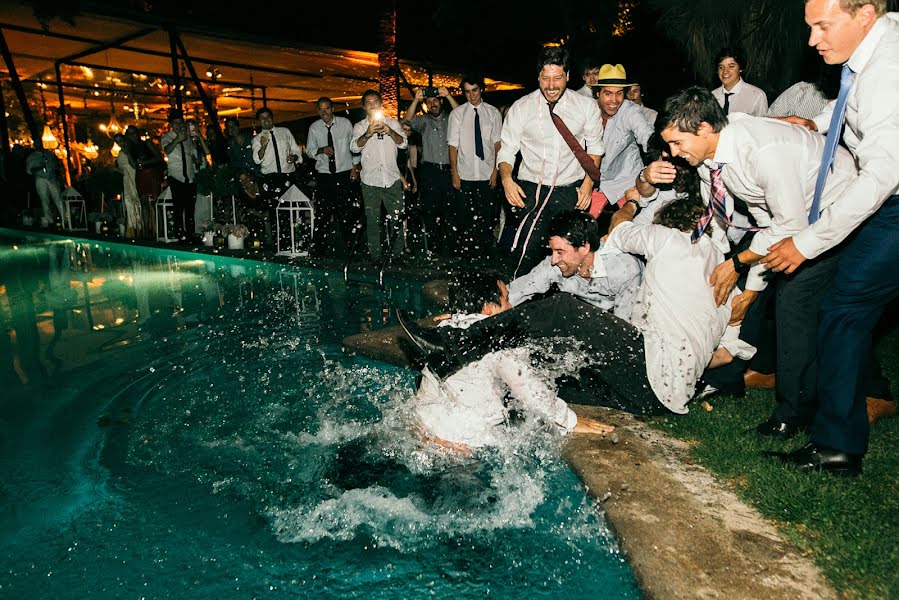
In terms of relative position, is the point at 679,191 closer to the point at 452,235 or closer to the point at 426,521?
the point at 426,521

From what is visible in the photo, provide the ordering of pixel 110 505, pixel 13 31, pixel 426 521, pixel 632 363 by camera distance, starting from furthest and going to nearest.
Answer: pixel 13 31, pixel 632 363, pixel 110 505, pixel 426 521

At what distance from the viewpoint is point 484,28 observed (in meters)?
→ 18.8


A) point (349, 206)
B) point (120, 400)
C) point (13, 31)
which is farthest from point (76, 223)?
point (120, 400)

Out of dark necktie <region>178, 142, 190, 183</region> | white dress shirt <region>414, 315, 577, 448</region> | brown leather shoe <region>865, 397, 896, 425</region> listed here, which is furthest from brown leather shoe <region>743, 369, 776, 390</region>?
dark necktie <region>178, 142, 190, 183</region>

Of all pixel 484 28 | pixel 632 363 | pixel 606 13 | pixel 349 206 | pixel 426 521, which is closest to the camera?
pixel 426 521

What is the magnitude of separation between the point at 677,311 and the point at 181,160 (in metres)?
11.5

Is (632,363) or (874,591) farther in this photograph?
(632,363)

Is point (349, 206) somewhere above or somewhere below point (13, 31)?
below

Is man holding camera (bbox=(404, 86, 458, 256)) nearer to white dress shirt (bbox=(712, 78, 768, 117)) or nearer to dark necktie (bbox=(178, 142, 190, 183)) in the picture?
white dress shirt (bbox=(712, 78, 768, 117))

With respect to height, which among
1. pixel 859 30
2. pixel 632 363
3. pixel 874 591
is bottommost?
pixel 874 591

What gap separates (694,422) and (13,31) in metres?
19.6

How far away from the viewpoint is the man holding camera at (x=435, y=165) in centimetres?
941

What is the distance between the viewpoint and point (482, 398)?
3.33m

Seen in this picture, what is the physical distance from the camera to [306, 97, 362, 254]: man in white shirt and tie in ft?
33.2
